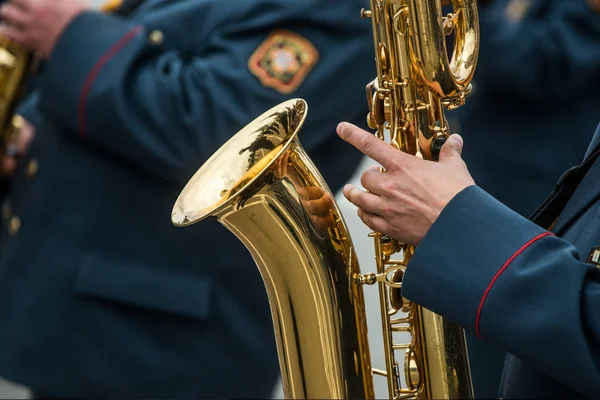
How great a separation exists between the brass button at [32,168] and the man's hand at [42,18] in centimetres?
25

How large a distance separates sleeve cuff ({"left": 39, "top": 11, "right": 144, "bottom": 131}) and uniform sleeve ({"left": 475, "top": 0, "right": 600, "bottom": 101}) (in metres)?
1.10

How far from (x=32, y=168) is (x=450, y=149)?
4.47 feet

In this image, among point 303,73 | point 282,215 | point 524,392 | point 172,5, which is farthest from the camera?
point 172,5

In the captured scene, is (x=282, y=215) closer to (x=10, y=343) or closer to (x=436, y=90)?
(x=436, y=90)

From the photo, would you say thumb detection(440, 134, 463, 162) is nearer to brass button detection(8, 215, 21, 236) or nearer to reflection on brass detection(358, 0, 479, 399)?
reflection on brass detection(358, 0, 479, 399)

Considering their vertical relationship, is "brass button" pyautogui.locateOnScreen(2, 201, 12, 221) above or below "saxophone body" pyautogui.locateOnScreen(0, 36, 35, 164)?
below

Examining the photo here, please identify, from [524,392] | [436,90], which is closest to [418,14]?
[436,90]

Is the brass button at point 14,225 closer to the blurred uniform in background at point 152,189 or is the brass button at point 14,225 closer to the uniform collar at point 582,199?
the blurred uniform in background at point 152,189

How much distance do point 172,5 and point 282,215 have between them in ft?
3.40

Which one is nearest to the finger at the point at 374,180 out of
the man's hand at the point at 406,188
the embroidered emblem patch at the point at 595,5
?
the man's hand at the point at 406,188

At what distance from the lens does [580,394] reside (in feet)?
4.66

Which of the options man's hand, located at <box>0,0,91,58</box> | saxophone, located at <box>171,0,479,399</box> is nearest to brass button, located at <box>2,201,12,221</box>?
man's hand, located at <box>0,0,91,58</box>

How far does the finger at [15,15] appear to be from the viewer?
254cm

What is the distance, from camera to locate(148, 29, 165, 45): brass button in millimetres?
2490
